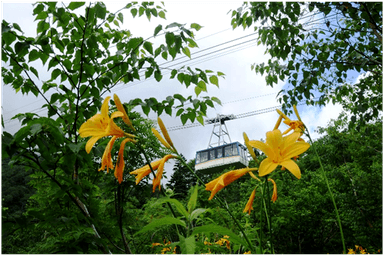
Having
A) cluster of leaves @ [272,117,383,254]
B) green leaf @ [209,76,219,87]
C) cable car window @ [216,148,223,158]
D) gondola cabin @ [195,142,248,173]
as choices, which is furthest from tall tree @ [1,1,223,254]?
cable car window @ [216,148,223,158]

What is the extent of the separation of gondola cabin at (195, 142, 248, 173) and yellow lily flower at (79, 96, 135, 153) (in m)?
16.8

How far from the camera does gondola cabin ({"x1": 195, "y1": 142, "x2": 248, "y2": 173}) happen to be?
1767cm

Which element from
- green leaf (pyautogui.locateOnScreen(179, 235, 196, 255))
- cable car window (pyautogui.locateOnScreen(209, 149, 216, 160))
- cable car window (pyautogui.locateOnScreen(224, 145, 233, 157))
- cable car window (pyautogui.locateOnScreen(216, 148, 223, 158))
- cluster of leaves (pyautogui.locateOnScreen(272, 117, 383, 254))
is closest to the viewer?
green leaf (pyautogui.locateOnScreen(179, 235, 196, 255))

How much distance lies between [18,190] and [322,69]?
2356cm

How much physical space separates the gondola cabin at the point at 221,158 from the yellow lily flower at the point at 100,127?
16.8 metres

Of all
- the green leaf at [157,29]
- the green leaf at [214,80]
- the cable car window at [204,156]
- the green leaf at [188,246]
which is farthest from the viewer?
the cable car window at [204,156]

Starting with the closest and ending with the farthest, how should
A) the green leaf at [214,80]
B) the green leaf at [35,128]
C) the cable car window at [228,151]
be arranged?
the green leaf at [35,128] < the green leaf at [214,80] < the cable car window at [228,151]

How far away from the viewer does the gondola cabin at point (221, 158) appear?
17672 millimetres

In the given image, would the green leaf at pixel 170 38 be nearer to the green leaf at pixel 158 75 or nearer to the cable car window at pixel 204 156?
the green leaf at pixel 158 75

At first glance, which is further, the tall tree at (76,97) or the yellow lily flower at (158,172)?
the tall tree at (76,97)

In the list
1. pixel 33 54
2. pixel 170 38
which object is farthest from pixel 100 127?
pixel 33 54

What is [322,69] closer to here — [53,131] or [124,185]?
[124,185]

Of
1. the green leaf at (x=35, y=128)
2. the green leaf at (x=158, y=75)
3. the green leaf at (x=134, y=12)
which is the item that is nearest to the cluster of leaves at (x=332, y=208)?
the green leaf at (x=158, y=75)

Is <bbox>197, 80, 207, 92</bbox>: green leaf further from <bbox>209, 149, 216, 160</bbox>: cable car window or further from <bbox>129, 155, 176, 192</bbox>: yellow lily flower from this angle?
<bbox>209, 149, 216, 160</bbox>: cable car window
